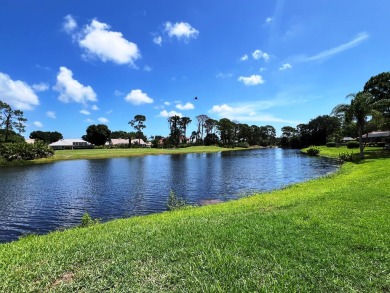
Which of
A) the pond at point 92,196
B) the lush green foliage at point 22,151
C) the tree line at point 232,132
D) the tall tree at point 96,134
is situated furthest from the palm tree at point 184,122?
the pond at point 92,196

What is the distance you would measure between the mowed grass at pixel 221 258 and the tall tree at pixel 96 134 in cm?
13083

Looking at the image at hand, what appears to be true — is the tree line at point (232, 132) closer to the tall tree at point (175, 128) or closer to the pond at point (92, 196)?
the tall tree at point (175, 128)

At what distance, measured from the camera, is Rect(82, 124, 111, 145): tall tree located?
132 metres

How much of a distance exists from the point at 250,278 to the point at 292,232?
3.03 m

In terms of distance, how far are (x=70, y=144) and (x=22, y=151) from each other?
6736 centimetres

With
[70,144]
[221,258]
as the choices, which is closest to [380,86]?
[221,258]

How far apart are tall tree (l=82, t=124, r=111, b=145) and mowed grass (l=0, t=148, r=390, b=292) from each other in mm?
130825

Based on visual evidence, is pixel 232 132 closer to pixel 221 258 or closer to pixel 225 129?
pixel 225 129

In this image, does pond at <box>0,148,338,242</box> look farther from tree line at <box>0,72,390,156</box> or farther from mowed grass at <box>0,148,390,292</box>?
tree line at <box>0,72,390,156</box>

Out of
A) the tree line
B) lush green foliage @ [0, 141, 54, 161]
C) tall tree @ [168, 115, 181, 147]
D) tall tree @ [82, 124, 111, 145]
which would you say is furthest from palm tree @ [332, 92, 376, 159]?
tall tree @ [82, 124, 111, 145]

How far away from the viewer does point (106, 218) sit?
53.9ft

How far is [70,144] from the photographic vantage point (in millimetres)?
121562

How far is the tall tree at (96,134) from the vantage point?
132 m

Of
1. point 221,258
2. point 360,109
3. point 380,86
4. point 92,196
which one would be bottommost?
point 92,196
